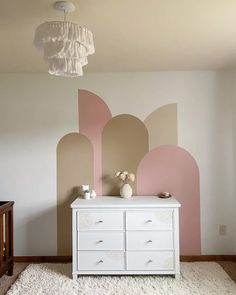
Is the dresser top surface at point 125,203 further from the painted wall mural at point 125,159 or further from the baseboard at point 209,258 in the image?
the baseboard at point 209,258

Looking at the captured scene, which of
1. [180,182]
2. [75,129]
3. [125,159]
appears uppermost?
[75,129]

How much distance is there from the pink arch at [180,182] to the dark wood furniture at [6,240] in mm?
1541

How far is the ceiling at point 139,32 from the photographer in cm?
203

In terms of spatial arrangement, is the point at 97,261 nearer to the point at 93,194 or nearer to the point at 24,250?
the point at 93,194

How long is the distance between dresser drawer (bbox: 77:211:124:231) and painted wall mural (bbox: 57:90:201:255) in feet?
1.80

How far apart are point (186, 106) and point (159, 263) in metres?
1.88

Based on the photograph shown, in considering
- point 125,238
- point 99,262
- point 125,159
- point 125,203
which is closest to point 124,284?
point 99,262

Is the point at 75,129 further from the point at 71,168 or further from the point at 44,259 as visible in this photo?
the point at 44,259

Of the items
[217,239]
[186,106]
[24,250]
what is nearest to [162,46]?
[186,106]

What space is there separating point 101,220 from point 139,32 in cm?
190

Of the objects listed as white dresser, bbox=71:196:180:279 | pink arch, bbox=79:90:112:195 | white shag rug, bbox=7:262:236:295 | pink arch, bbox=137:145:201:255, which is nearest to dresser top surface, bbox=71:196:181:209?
white dresser, bbox=71:196:180:279

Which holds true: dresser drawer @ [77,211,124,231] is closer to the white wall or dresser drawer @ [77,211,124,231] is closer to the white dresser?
the white dresser

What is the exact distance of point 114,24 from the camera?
2.31 m

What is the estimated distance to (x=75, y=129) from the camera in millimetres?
3680
